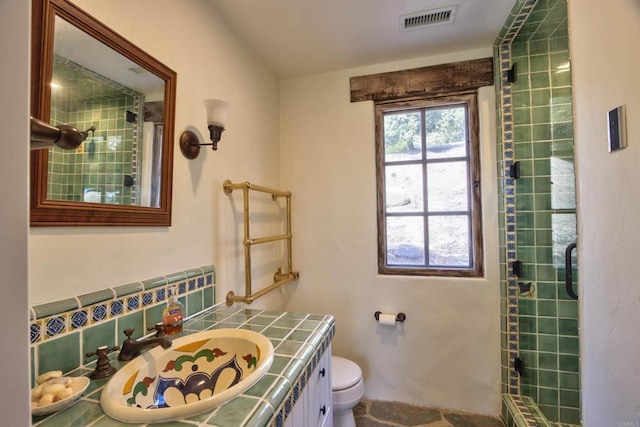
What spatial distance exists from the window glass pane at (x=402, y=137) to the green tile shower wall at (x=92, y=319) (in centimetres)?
153

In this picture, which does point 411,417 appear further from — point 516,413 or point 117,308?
point 117,308

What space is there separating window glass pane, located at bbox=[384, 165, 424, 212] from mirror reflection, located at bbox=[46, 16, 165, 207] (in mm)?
1452

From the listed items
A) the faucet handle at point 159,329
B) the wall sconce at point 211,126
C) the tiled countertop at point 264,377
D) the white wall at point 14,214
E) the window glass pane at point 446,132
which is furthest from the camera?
the window glass pane at point 446,132

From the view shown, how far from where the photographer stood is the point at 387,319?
188 cm

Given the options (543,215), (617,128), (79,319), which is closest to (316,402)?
(79,319)

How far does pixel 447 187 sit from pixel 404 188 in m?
0.28

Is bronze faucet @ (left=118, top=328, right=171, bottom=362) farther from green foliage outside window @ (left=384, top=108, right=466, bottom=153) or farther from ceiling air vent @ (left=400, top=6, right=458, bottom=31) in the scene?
ceiling air vent @ (left=400, top=6, right=458, bottom=31)

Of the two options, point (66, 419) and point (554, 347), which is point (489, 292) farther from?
point (66, 419)

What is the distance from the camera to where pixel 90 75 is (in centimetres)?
88

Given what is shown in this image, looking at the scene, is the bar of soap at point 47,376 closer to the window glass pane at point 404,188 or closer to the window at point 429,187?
the window at point 429,187

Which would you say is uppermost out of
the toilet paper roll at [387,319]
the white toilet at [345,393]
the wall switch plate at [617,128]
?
the wall switch plate at [617,128]

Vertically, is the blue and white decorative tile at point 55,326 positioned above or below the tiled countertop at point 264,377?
above

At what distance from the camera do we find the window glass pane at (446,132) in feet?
6.26

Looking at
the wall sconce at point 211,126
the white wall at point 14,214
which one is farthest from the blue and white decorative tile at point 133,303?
the white wall at point 14,214
